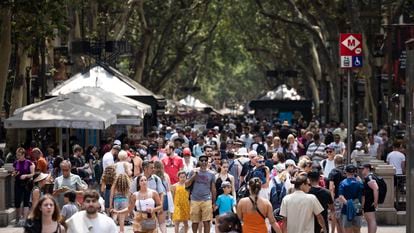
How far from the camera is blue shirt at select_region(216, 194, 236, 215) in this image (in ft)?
58.1

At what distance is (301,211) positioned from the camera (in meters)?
14.2

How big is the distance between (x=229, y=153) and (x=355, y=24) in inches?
405

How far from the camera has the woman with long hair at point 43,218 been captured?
39.9 feet

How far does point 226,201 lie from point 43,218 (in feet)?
19.4

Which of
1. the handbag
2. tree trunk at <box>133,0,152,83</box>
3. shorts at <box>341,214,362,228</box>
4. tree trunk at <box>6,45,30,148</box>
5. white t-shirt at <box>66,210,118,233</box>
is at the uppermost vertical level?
tree trunk at <box>133,0,152,83</box>

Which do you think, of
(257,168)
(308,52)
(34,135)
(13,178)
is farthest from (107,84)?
(308,52)

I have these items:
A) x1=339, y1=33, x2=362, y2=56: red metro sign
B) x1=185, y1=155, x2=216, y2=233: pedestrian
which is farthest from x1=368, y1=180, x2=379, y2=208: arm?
x1=339, y1=33, x2=362, y2=56: red metro sign

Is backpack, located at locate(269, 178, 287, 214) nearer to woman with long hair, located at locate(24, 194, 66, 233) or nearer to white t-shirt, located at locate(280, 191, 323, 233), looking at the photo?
white t-shirt, located at locate(280, 191, 323, 233)

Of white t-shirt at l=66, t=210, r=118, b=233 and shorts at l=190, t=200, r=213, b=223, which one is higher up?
white t-shirt at l=66, t=210, r=118, b=233

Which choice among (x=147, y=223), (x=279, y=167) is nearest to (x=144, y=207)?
(x=147, y=223)

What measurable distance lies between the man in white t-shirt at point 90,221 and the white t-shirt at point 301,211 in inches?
110

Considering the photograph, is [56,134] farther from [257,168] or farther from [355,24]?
[257,168]

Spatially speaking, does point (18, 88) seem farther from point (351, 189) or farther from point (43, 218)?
point (43, 218)

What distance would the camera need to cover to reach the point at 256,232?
14.1 m
